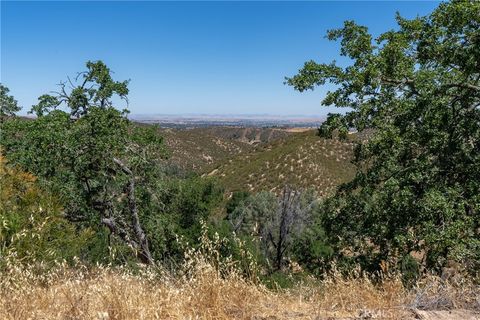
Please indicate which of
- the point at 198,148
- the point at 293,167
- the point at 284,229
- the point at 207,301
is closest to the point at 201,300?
the point at 207,301

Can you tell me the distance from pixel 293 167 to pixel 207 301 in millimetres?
59885

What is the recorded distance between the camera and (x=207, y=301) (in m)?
3.74

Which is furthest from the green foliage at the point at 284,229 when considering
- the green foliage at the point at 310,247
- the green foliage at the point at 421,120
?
the green foliage at the point at 421,120

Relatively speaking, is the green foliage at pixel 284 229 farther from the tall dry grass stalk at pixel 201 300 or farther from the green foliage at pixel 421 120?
the tall dry grass stalk at pixel 201 300

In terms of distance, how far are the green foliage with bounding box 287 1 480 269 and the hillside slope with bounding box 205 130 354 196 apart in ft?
147

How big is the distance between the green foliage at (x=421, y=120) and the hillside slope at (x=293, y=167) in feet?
147

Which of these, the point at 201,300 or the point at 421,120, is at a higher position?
the point at 421,120

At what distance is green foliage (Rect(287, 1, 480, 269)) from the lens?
676 centimetres

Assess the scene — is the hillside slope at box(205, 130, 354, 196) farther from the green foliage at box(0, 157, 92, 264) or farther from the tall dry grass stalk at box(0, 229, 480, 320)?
the tall dry grass stalk at box(0, 229, 480, 320)

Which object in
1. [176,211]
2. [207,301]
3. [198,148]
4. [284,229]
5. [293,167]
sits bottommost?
[198,148]

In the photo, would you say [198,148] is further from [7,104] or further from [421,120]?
[421,120]

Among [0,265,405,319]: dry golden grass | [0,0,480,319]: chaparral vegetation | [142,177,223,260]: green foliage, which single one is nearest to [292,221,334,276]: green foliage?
[0,0,480,319]: chaparral vegetation

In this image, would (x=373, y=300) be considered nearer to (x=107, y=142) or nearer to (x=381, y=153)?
(x=381, y=153)

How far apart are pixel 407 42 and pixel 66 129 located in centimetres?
1036
